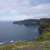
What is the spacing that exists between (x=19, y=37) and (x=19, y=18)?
320 millimetres

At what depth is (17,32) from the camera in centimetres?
219

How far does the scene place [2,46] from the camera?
6.44 feet

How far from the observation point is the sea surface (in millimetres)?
2129

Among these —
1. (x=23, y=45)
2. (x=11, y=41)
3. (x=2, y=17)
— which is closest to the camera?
(x=23, y=45)

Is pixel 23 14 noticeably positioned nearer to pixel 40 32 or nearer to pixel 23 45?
pixel 40 32

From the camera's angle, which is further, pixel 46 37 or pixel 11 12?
pixel 11 12

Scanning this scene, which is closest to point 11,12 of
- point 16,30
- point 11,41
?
point 16,30

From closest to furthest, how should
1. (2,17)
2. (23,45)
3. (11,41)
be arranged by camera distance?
(23,45)
(11,41)
(2,17)

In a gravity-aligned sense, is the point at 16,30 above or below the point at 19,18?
below

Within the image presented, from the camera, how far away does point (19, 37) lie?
2.14 m

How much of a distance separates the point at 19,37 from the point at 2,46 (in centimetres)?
32

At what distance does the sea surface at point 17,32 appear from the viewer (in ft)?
6.98

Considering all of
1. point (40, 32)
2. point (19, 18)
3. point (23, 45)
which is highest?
point (19, 18)

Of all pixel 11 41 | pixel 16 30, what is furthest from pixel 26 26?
pixel 11 41
